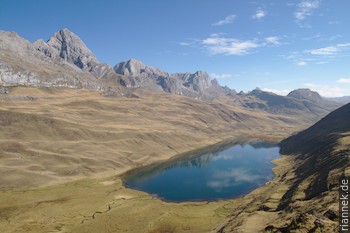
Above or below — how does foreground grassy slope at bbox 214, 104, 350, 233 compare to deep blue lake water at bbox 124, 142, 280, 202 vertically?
above

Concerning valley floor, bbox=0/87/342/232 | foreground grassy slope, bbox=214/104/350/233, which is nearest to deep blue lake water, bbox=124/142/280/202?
valley floor, bbox=0/87/342/232

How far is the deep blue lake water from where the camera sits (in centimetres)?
12859

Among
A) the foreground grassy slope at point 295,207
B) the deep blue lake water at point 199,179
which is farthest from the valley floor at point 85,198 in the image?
the deep blue lake water at point 199,179

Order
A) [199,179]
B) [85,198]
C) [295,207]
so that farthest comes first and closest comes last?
[199,179] < [85,198] < [295,207]

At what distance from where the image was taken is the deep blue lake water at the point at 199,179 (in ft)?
422

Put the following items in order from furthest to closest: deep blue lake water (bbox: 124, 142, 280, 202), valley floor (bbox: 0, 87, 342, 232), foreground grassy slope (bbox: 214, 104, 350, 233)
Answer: deep blue lake water (bbox: 124, 142, 280, 202) → valley floor (bbox: 0, 87, 342, 232) → foreground grassy slope (bbox: 214, 104, 350, 233)

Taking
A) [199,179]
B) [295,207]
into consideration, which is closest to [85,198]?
[199,179]

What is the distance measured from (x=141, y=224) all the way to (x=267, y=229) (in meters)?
→ 39.9

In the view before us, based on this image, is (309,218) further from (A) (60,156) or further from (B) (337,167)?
(A) (60,156)

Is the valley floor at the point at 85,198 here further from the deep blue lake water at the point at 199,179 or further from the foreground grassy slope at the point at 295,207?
the deep blue lake water at the point at 199,179

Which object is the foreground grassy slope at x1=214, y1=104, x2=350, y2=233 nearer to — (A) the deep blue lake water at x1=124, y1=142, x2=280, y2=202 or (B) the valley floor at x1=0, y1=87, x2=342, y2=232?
(B) the valley floor at x1=0, y1=87, x2=342, y2=232

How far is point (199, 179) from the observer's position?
156 meters

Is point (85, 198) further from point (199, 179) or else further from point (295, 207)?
point (295, 207)

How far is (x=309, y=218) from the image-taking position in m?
59.2
